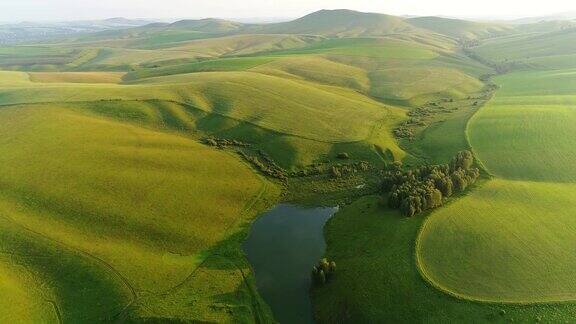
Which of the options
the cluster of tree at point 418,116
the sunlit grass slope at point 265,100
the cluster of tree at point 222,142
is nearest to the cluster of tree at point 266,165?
the cluster of tree at point 222,142

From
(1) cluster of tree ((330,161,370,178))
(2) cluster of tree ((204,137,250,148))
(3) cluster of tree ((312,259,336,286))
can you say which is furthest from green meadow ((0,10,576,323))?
(3) cluster of tree ((312,259,336,286))

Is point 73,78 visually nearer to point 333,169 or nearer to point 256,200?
point 256,200

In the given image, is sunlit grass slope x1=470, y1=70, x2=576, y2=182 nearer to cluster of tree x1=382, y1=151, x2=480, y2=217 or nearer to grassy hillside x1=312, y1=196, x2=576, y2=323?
cluster of tree x1=382, y1=151, x2=480, y2=217

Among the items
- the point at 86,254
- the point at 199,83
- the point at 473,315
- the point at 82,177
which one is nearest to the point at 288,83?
the point at 199,83

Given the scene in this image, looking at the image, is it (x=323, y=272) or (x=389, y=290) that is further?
(x=323, y=272)

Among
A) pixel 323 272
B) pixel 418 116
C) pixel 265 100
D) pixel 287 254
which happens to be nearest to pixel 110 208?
pixel 287 254

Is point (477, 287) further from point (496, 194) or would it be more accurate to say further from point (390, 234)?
point (496, 194)
